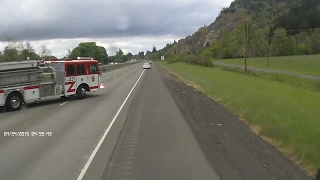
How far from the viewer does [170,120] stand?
14.8 metres

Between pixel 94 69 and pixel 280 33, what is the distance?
100552mm

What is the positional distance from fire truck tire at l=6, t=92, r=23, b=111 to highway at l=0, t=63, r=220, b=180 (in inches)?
58.3

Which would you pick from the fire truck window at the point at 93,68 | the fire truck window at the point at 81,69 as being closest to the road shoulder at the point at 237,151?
the fire truck window at the point at 81,69

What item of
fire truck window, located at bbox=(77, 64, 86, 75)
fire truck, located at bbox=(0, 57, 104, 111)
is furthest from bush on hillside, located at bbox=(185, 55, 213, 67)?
fire truck window, located at bbox=(77, 64, 86, 75)

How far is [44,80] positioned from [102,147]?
472 inches

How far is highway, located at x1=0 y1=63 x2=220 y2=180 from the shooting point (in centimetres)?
769

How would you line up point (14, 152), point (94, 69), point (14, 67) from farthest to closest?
point (94, 69)
point (14, 67)
point (14, 152)

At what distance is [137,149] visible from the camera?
9773mm

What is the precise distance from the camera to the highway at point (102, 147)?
769 cm

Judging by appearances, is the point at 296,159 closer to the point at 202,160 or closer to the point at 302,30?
the point at 202,160

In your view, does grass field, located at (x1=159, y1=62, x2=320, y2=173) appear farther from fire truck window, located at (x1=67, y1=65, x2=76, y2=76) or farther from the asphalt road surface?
fire truck window, located at (x1=67, y1=65, x2=76, y2=76)

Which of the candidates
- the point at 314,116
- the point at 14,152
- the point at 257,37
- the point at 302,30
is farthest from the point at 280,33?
the point at 14,152

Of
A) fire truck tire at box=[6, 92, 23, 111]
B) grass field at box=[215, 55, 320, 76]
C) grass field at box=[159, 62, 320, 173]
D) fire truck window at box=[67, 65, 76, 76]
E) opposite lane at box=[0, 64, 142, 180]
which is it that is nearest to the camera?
opposite lane at box=[0, 64, 142, 180]

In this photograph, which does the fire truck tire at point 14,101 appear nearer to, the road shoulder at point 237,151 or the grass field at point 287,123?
the road shoulder at point 237,151
